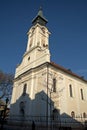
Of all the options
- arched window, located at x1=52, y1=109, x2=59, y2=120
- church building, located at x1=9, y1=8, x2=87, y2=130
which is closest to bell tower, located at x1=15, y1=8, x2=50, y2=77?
church building, located at x1=9, y1=8, x2=87, y2=130

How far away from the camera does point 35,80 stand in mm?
23484

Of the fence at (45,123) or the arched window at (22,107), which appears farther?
the arched window at (22,107)

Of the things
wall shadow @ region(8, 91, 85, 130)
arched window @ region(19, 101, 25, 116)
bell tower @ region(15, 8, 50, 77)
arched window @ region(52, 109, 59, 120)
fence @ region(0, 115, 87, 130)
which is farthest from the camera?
bell tower @ region(15, 8, 50, 77)

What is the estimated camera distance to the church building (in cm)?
2033

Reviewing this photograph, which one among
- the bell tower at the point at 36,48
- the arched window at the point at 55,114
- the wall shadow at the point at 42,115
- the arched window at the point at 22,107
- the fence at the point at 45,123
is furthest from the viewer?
the bell tower at the point at 36,48

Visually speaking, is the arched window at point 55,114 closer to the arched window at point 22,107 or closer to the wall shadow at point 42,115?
the wall shadow at point 42,115

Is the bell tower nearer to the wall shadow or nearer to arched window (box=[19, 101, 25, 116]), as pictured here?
the wall shadow

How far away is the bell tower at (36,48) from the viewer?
24.9 m

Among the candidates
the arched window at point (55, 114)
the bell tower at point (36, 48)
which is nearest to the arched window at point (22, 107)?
the arched window at point (55, 114)

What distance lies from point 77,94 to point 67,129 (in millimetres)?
10404

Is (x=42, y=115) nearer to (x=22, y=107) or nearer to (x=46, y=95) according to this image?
(x=46, y=95)

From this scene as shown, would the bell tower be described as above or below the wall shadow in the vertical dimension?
above

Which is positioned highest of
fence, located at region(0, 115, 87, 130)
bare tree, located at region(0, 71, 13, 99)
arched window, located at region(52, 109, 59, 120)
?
bare tree, located at region(0, 71, 13, 99)

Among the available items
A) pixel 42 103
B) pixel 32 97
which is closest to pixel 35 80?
pixel 32 97
